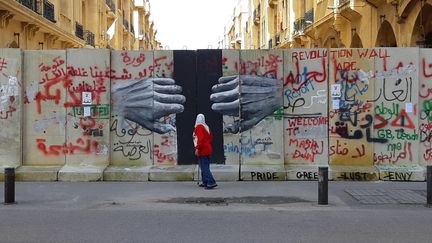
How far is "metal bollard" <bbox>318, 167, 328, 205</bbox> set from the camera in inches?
400

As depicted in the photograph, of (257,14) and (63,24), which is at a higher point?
(257,14)

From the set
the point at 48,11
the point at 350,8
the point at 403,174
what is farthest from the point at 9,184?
the point at 48,11

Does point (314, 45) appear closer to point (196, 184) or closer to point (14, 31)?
point (14, 31)

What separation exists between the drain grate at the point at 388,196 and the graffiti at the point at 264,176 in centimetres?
191

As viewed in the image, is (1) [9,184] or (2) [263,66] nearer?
(1) [9,184]

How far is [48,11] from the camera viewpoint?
26.2 m

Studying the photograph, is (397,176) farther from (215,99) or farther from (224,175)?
(215,99)

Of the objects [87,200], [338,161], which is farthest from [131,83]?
[338,161]

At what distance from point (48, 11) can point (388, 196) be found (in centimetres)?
1983

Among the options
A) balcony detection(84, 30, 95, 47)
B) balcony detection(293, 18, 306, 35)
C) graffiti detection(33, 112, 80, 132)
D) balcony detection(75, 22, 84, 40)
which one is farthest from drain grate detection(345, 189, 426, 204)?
balcony detection(84, 30, 95, 47)

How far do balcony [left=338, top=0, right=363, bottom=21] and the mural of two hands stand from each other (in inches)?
435

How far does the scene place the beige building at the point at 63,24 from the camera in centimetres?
2203

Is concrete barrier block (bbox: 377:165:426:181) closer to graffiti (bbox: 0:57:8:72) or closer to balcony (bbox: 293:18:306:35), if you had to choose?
graffiti (bbox: 0:57:8:72)

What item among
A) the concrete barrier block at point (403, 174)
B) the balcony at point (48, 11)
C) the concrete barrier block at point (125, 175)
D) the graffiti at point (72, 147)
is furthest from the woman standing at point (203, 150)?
the balcony at point (48, 11)
